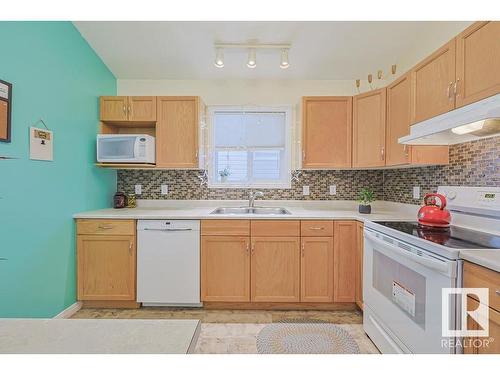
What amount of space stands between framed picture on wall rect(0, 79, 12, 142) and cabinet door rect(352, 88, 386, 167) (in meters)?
2.83

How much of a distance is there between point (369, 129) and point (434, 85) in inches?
28.4

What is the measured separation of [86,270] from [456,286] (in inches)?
108

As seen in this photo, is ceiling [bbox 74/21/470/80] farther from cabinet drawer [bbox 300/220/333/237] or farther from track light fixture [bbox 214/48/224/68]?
cabinet drawer [bbox 300/220/333/237]

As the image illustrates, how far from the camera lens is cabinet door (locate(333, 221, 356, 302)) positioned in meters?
2.29

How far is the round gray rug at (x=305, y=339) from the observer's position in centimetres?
176

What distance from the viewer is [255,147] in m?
3.05

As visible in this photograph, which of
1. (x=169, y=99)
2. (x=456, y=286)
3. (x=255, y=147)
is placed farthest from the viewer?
(x=255, y=147)

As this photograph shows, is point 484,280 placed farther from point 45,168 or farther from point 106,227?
point 45,168

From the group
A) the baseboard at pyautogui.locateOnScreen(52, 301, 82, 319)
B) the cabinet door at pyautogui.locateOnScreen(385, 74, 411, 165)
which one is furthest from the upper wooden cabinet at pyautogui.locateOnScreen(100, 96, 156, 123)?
the cabinet door at pyautogui.locateOnScreen(385, 74, 411, 165)

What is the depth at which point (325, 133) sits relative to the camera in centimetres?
262
